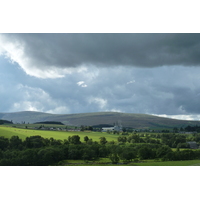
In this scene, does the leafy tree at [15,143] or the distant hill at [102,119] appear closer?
the leafy tree at [15,143]

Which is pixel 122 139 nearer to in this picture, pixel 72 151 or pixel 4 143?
pixel 72 151

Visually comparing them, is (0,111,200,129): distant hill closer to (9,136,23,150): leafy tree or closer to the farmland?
the farmland

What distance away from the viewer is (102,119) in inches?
620

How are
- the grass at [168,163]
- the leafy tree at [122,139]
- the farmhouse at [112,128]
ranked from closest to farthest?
the grass at [168,163]
the leafy tree at [122,139]
the farmhouse at [112,128]

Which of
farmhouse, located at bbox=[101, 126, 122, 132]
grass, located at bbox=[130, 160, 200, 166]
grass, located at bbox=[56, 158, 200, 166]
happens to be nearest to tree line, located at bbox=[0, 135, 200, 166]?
grass, located at bbox=[56, 158, 200, 166]

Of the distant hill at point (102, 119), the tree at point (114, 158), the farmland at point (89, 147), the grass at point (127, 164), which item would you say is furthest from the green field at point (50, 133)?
the grass at point (127, 164)

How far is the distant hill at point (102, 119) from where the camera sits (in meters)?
15.7

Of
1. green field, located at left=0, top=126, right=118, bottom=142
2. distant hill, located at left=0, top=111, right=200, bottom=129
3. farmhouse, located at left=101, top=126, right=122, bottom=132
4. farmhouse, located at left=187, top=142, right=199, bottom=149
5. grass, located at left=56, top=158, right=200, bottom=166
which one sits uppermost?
distant hill, located at left=0, top=111, right=200, bottom=129

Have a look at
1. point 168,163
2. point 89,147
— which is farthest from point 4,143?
point 168,163

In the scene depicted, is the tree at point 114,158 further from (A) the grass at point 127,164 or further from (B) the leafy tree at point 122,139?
(B) the leafy tree at point 122,139

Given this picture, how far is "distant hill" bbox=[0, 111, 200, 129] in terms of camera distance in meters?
15.7

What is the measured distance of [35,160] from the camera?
12977mm

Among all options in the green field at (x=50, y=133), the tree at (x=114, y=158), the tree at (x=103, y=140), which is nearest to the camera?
the tree at (x=114, y=158)

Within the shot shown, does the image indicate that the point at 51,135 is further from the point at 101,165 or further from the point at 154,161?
the point at 154,161
